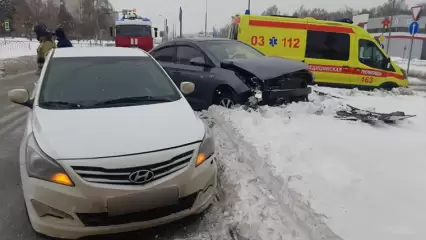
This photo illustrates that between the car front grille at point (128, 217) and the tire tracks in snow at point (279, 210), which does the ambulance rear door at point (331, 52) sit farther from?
the car front grille at point (128, 217)

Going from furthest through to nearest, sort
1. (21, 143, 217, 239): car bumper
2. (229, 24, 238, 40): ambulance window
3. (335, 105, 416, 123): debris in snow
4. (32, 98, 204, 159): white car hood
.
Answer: (229, 24, 238, 40): ambulance window < (335, 105, 416, 123): debris in snow < (32, 98, 204, 159): white car hood < (21, 143, 217, 239): car bumper

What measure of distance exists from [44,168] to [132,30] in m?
22.8

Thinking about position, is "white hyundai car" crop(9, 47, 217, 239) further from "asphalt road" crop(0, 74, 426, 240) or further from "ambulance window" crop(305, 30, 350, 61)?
"ambulance window" crop(305, 30, 350, 61)

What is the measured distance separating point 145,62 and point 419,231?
11.8 ft

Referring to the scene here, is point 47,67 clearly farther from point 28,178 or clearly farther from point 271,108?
point 271,108

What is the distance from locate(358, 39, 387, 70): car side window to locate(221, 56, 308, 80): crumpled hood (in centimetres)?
563

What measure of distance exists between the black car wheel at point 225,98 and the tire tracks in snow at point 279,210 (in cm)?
221

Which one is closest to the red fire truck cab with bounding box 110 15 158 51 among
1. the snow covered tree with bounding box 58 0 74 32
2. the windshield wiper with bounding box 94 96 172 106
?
the windshield wiper with bounding box 94 96 172 106

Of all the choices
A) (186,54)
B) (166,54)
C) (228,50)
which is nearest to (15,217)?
(186,54)

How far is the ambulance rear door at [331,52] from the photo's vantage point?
11859mm

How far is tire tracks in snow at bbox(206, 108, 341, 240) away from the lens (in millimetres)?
3064

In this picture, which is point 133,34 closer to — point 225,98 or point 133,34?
point 133,34

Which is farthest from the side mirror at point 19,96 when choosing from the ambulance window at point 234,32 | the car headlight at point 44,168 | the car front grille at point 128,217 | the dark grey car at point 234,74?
the ambulance window at point 234,32

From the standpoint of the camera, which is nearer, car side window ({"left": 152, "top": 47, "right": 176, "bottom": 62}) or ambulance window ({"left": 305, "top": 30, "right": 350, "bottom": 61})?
car side window ({"left": 152, "top": 47, "right": 176, "bottom": 62})
